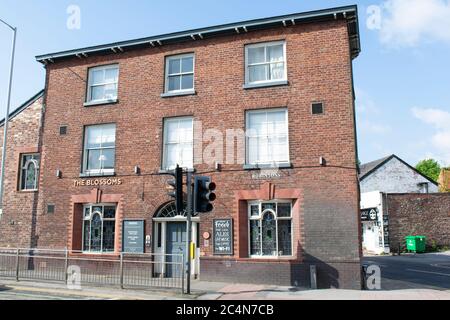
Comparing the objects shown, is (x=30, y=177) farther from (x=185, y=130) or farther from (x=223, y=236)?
(x=223, y=236)

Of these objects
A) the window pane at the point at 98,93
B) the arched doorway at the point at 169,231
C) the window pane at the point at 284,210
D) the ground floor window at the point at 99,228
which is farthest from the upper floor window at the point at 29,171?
the window pane at the point at 284,210

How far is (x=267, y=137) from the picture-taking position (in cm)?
1520

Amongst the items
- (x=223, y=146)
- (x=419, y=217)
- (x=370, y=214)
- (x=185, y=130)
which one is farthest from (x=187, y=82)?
(x=419, y=217)

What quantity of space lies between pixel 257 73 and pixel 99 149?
7.21 meters

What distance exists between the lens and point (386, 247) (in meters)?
31.6

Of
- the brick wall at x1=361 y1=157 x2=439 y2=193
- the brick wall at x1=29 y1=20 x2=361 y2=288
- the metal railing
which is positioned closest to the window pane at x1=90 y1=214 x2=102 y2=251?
the metal railing

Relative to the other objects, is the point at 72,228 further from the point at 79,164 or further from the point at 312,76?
the point at 312,76

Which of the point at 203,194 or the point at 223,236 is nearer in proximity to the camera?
the point at 203,194

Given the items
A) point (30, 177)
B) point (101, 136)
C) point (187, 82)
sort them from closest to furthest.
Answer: point (187, 82)
point (101, 136)
point (30, 177)

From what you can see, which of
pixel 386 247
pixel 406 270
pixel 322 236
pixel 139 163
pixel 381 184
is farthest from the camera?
pixel 381 184

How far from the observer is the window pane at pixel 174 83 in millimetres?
16647

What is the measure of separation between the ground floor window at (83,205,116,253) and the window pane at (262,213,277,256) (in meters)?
6.08

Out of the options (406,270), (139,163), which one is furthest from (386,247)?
(139,163)
